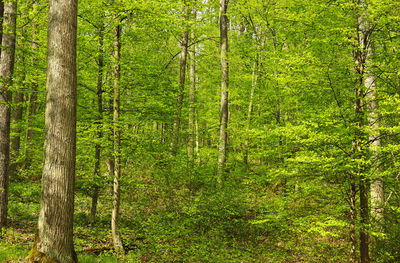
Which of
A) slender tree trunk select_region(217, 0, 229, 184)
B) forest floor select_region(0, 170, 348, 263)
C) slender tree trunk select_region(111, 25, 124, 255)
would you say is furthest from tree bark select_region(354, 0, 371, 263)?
slender tree trunk select_region(111, 25, 124, 255)

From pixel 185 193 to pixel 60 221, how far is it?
19.6 feet

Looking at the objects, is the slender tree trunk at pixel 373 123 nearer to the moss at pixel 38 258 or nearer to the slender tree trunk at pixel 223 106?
the slender tree trunk at pixel 223 106

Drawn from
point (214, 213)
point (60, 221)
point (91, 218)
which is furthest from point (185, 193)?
point (60, 221)

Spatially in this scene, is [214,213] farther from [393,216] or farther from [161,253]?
[393,216]

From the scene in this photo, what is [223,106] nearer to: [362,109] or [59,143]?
[362,109]

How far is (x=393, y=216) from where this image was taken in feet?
24.8

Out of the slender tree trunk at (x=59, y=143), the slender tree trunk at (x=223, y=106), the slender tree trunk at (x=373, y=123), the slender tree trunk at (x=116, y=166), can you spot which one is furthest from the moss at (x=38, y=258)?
the slender tree trunk at (x=223, y=106)

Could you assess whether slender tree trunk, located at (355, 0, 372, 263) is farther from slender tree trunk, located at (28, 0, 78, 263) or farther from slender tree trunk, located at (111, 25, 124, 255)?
slender tree trunk, located at (111, 25, 124, 255)

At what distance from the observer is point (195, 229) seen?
9.52 meters

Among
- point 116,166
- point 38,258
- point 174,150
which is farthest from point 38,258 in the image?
point 174,150

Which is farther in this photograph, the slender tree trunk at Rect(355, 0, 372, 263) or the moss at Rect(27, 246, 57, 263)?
the slender tree trunk at Rect(355, 0, 372, 263)

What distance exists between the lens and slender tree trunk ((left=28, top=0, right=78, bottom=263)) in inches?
165

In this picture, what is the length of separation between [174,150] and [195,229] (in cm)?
296

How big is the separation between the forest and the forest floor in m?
Answer: 0.07
